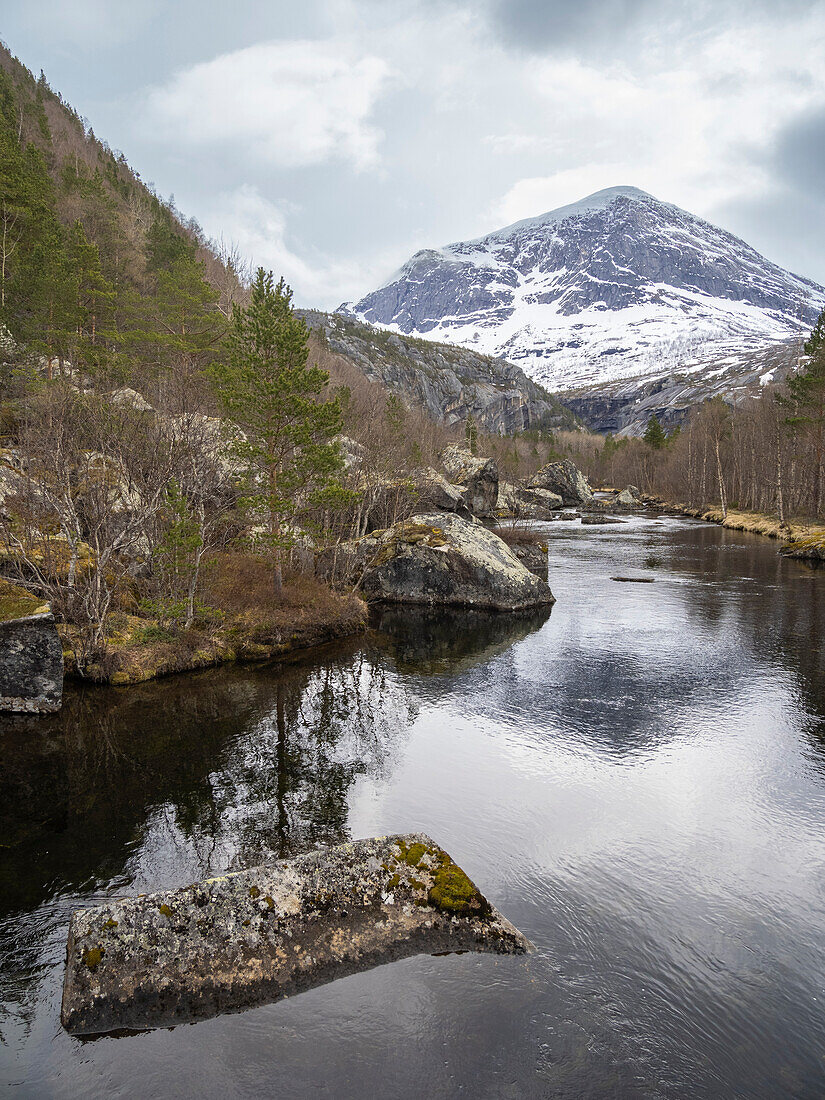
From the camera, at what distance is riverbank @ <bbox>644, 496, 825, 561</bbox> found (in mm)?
41406

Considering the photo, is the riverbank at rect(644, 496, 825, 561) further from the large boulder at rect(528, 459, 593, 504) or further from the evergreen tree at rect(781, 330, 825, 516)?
the large boulder at rect(528, 459, 593, 504)

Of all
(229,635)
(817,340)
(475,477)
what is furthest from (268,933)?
(475,477)

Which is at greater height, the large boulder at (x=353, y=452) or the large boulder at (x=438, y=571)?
the large boulder at (x=353, y=452)

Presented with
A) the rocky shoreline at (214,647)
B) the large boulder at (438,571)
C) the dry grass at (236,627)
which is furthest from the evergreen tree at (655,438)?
the rocky shoreline at (214,647)

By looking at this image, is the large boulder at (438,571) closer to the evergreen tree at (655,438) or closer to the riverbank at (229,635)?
the riverbank at (229,635)

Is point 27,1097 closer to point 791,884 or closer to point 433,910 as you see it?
point 433,910

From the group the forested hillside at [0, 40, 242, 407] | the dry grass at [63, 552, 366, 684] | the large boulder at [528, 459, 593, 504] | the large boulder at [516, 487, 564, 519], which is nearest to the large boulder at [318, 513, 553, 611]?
the dry grass at [63, 552, 366, 684]

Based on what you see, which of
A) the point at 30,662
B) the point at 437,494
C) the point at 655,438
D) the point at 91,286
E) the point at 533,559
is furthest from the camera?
the point at 655,438

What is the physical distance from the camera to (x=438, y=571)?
30.1 m

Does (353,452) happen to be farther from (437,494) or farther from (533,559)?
(533,559)

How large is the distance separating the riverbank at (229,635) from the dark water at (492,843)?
1023 mm

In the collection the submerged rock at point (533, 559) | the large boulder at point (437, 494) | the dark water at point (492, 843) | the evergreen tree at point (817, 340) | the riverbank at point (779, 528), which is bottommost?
the dark water at point (492, 843)

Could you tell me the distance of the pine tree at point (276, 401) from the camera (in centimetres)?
2164

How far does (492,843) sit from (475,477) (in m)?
59.1
